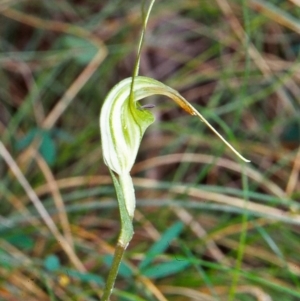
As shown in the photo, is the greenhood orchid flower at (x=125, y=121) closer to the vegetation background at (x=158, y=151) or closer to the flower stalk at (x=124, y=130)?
the flower stalk at (x=124, y=130)

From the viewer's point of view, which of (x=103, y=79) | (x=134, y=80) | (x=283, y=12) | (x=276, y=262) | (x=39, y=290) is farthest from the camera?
(x=103, y=79)

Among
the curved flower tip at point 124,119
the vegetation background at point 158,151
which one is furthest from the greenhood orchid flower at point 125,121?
the vegetation background at point 158,151

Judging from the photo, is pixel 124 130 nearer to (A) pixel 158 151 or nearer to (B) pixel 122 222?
(B) pixel 122 222

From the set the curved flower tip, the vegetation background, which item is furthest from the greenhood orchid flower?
the vegetation background

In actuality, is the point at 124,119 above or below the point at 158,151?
above

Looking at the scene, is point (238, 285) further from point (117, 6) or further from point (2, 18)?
point (2, 18)

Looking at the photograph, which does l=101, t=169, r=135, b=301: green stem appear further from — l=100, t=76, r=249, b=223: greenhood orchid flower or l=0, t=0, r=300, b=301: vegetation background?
l=0, t=0, r=300, b=301: vegetation background

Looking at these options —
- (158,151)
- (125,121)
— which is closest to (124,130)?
(125,121)

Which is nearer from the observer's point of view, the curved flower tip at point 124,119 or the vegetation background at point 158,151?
the curved flower tip at point 124,119

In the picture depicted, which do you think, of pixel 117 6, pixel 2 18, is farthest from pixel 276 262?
pixel 2 18
